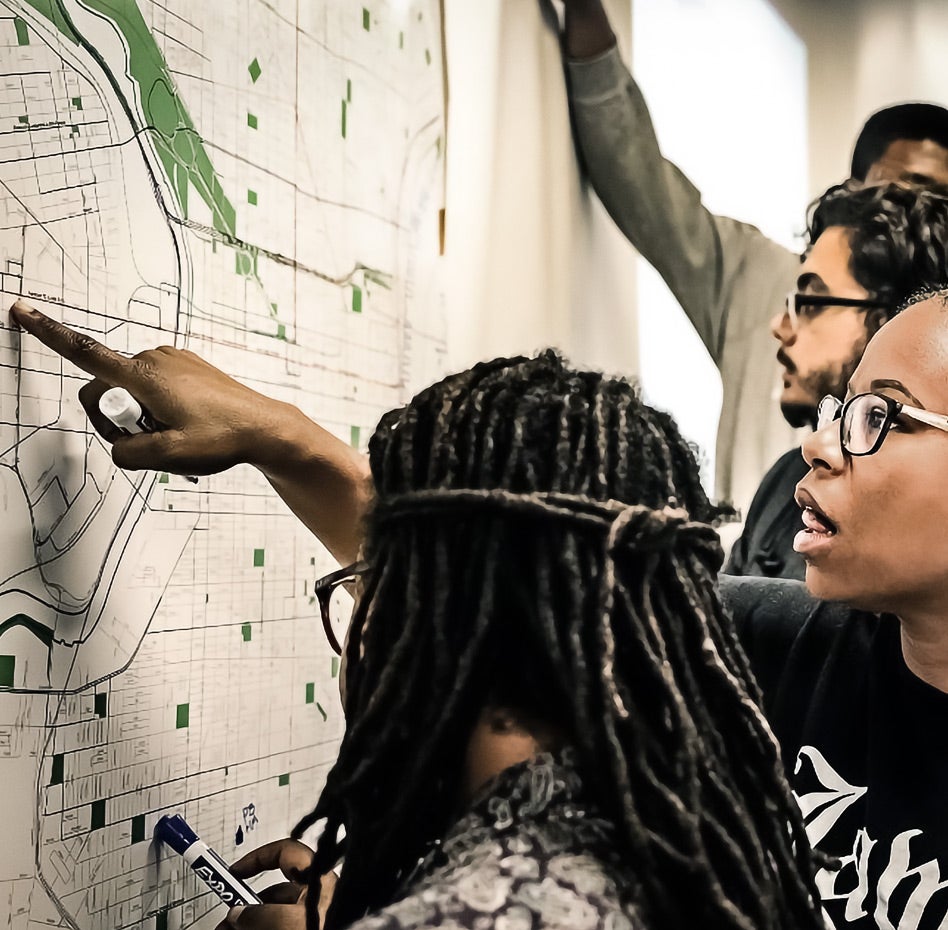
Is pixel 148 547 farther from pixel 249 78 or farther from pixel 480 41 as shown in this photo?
pixel 480 41

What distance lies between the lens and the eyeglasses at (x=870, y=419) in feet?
3.54

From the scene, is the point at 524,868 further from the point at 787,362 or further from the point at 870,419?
the point at 787,362

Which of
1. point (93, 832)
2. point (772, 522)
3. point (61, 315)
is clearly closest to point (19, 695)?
point (93, 832)

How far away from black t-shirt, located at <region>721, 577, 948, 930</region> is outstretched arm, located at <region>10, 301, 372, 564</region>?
25.3 inches

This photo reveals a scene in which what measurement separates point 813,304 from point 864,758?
776mm

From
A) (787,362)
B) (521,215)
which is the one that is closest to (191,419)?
(521,215)

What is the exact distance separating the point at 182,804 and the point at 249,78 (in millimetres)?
719

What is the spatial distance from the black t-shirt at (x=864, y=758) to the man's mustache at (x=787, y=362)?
50cm

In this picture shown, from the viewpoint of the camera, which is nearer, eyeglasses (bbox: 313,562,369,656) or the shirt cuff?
eyeglasses (bbox: 313,562,369,656)

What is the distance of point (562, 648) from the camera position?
655mm

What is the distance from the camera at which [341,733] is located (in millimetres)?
1195

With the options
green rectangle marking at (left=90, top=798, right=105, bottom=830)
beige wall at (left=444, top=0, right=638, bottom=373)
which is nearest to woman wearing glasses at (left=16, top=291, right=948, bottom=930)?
green rectangle marking at (left=90, top=798, right=105, bottom=830)

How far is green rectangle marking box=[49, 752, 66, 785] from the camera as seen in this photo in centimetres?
81

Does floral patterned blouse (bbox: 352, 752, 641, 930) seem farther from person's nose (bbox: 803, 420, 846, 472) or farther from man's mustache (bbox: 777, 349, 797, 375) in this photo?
man's mustache (bbox: 777, 349, 797, 375)
